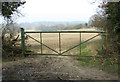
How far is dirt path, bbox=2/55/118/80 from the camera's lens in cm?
459

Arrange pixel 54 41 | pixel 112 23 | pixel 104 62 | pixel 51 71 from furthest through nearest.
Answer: pixel 54 41
pixel 112 23
pixel 104 62
pixel 51 71

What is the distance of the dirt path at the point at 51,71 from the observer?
4589mm

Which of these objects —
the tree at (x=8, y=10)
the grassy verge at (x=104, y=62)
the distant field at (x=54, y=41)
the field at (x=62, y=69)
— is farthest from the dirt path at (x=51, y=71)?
the tree at (x=8, y=10)

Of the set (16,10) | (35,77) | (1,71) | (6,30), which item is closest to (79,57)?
(35,77)

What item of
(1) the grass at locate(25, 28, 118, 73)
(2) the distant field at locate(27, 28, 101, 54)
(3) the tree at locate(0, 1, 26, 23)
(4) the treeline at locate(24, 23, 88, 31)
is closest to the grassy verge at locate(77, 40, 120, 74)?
(1) the grass at locate(25, 28, 118, 73)

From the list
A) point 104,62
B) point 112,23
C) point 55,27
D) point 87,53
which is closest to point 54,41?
point 55,27

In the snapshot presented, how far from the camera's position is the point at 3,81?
172 inches

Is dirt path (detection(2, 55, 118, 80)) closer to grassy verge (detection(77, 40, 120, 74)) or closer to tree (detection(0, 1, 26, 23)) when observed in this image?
grassy verge (detection(77, 40, 120, 74))

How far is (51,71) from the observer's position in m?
5.22

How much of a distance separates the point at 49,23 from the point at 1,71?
5217 millimetres

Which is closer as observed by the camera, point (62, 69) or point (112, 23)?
point (62, 69)

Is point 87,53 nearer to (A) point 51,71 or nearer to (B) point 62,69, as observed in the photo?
(B) point 62,69

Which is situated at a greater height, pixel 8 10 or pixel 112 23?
pixel 8 10

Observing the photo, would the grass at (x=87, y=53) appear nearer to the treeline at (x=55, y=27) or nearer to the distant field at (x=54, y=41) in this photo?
the distant field at (x=54, y=41)
